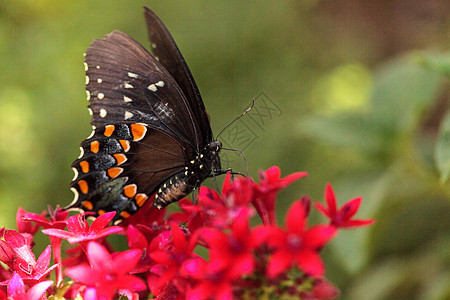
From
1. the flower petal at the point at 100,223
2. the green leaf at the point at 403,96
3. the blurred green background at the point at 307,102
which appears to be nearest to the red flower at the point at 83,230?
the flower petal at the point at 100,223

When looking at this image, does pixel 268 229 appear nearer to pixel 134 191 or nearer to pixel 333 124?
pixel 134 191

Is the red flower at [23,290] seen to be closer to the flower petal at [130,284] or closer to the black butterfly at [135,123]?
the flower petal at [130,284]

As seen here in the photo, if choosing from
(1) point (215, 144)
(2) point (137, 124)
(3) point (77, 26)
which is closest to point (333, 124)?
(1) point (215, 144)

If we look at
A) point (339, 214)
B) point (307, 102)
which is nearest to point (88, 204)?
point (339, 214)

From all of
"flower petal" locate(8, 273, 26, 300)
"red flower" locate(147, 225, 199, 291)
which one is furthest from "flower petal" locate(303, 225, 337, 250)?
"flower petal" locate(8, 273, 26, 300)

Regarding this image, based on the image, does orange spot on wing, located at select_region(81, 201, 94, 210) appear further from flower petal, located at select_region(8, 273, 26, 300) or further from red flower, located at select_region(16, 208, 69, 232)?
flower petal, located at select_region(8, 273, 26, 300)
